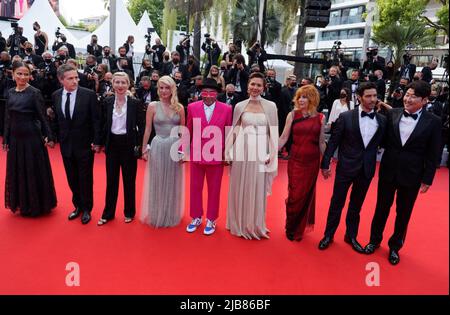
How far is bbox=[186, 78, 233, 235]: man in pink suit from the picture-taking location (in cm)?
354

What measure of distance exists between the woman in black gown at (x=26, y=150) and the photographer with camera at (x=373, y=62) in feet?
26.9

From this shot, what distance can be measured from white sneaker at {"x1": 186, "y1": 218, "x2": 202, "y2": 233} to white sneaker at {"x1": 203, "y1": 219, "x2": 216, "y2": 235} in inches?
5.0

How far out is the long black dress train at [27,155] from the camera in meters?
3.68

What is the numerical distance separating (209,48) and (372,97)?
25.1ft

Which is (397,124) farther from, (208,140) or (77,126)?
(77,126)

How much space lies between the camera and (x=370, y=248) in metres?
3.47

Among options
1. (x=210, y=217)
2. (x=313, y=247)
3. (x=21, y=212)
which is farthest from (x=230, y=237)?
(x=21, y=212)

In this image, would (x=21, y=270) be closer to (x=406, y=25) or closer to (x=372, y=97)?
(x=372, y=97)

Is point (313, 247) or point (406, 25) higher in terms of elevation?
point (406, 25)

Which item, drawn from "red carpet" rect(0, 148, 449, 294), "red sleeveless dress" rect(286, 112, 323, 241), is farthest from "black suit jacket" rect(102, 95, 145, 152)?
"red sleeveless dress" rect(286, 112, 323, 241)

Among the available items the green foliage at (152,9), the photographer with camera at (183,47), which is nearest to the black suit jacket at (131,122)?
the photographer with camera at (183,47)

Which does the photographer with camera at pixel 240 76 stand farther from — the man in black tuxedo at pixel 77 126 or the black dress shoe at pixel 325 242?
the black dress shoe at pixel 325 242

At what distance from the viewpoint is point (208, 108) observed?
3.56 meters

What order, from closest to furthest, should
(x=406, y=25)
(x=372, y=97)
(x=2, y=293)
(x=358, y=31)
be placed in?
(x=2, y=293) < (x=372, y=97) < (x=406, y=25) < (x=358, y=31)
